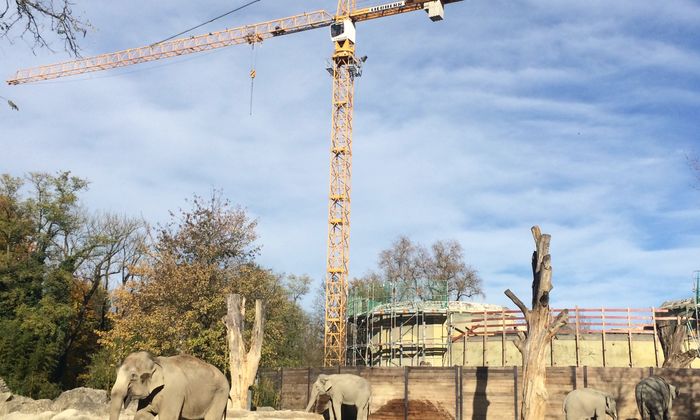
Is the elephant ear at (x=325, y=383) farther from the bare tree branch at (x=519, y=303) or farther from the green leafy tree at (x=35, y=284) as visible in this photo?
the green leafy tree at (x=35, y=284)

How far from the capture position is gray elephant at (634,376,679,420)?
18.9m

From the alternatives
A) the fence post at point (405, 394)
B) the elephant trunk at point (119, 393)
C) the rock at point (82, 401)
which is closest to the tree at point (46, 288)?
the rock at point (82, 401)

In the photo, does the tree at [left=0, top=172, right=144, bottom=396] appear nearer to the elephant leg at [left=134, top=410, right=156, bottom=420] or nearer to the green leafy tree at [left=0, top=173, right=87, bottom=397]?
the green leafy tree at [left=0, top=173, right=87, bottom=397]

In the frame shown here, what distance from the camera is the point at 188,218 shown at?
36.5 m

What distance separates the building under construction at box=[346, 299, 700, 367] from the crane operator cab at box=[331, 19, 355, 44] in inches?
1024

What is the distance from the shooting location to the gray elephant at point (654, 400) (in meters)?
18.9

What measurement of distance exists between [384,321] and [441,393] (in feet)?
66.5

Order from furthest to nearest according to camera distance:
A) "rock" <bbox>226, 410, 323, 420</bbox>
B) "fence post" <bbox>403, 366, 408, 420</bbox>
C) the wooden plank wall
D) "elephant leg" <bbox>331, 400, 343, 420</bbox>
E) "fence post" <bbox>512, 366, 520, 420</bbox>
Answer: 1. "fence post" <bbox>403, 366, 408, 420</bbox>
2. "fence post" <bbox>512, 366, 520, 420</bbox>
3. "elephant leg" <bbox>331, 400, 343, 420</bbox>
4. the wooden plank wall
5. "rock" <bbox>226, 410, 323, 420</bbox>

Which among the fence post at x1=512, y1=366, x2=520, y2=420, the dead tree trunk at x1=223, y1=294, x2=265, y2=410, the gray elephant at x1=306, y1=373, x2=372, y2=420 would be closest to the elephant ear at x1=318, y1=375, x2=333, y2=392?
the gray elephant at x1=306, y1=373, x2=372, y2=420

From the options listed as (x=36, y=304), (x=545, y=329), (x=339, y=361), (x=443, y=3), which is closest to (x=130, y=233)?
(x=36, y=304)

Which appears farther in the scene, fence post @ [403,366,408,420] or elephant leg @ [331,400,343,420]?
fence post @ [403,366,408,420]

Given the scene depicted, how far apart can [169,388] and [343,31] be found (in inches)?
2242

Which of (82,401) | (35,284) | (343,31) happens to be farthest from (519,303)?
(343,31)

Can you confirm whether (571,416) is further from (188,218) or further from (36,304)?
(36,304)
